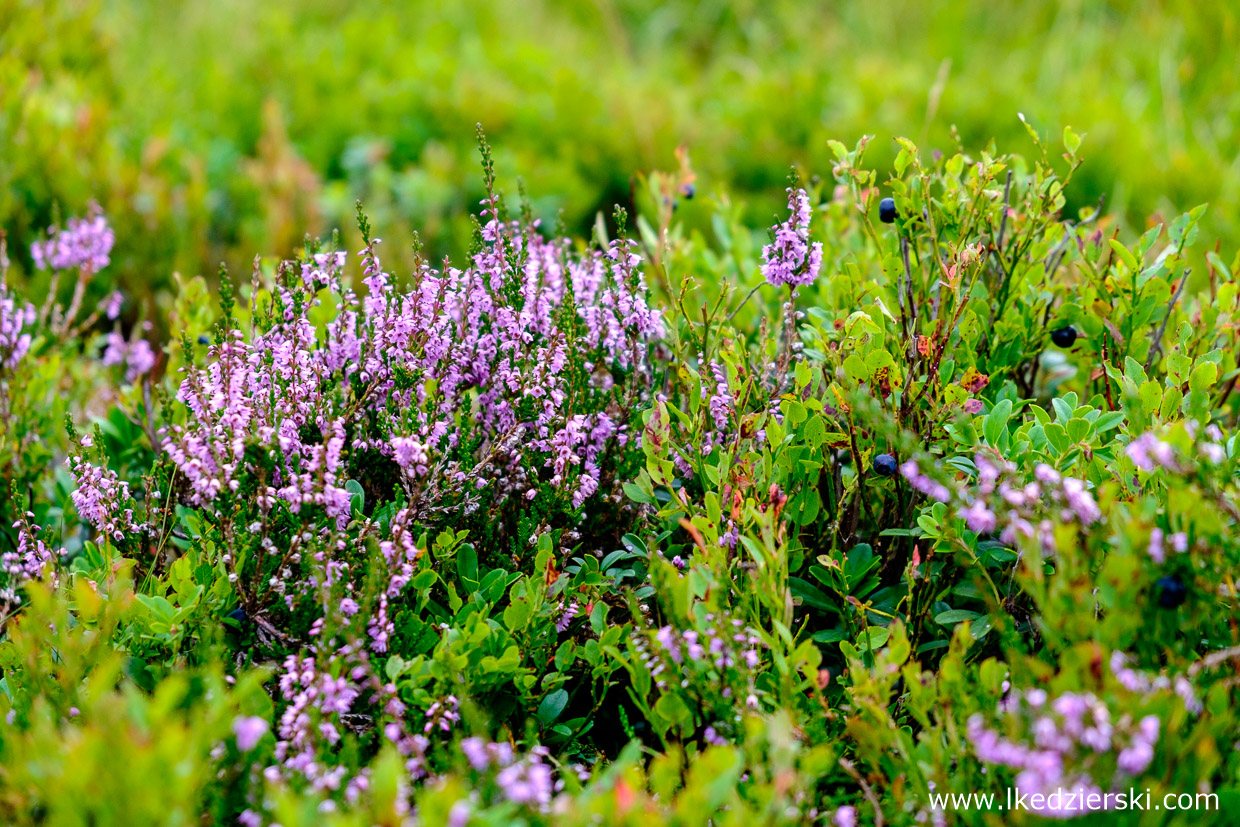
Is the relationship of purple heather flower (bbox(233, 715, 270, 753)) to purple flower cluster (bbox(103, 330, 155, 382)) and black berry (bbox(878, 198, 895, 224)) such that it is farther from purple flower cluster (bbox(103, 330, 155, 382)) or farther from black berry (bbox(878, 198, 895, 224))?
purple flower cluster (bbox(103, 330, 155, 382))

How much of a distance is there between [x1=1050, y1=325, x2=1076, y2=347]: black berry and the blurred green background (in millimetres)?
1358

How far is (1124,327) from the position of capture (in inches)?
92.2

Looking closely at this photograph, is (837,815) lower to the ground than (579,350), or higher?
lower

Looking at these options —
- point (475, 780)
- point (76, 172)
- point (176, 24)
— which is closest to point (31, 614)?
point (475, 780)

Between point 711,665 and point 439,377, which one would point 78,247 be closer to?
point 439,377

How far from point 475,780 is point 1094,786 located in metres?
0.89

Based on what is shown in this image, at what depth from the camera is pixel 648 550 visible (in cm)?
195

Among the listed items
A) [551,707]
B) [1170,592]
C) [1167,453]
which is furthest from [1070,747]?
[551,707]

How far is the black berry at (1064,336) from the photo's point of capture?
7.84ft

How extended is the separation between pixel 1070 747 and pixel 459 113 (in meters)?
5.00

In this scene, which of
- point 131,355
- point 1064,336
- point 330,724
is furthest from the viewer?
point 131,355

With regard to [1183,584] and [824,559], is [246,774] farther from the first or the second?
[1183,584]

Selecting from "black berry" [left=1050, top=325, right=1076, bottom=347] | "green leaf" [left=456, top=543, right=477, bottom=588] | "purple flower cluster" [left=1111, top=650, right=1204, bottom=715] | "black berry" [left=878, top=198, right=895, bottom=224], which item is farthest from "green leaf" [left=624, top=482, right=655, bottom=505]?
"black berry" [left=1050, top=325, right=1076, bottom=347]

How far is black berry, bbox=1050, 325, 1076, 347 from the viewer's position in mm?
2389
